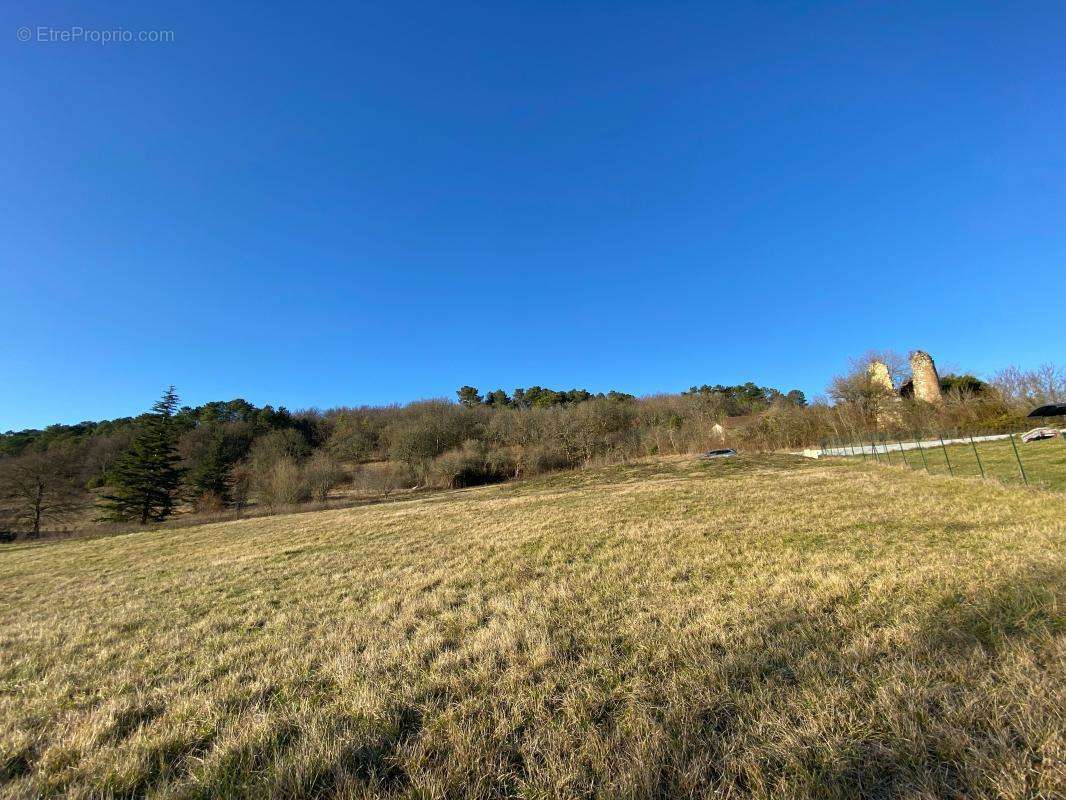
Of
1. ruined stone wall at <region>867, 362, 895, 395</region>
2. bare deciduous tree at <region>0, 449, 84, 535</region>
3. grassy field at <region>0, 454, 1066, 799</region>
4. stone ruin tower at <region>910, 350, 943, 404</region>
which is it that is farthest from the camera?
ruined stone wall at <region>867, 362, 895, 395</region>

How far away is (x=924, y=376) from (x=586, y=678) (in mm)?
54049

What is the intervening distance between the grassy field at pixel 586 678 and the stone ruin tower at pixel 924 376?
4372 cm

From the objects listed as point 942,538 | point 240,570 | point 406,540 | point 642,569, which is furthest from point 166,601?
point 942,538

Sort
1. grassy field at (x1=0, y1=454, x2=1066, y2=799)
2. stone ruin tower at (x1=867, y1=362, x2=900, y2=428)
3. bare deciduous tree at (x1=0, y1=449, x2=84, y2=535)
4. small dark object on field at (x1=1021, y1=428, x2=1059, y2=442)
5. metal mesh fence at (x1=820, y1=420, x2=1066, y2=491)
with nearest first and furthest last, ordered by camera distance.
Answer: grassy field at (x1=0, y1=454, x2=1066, y2=799) < metal mesh fence at (x1=820, y1=420, x2=1066, y2=491) < small dark object on field at (x1=1021, y1=428, x2=1059, y2=442) < bare deciduous tree at (x1=0, y1=449, x2=84, y2=535) < stone ruin tower at (x1=867, y1=362, x2=900, y2=428)

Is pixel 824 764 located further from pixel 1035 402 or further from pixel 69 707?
pixel 1035 402

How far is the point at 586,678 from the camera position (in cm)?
317

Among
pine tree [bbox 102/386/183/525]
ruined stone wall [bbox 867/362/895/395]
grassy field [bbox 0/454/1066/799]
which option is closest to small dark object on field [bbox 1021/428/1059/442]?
grassy field [bbox 0/454/1066/799]

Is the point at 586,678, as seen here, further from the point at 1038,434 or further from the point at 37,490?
the point at 37,490

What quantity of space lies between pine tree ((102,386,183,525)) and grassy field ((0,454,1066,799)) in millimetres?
36338

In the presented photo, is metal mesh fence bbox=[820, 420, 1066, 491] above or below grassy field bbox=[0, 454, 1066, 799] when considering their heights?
above

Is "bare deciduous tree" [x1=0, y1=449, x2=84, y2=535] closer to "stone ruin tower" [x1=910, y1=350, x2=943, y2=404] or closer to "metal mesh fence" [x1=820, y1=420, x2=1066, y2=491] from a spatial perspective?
"metal mesh fence" [x1=820, y1=420, x2=1066, y2=491]

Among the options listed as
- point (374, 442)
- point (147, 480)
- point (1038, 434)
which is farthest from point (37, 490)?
point (1038, 434)

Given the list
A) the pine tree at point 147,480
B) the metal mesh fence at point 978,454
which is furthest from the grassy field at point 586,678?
the pine tree at point 147,480

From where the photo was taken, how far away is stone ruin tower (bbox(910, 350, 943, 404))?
39812mm
